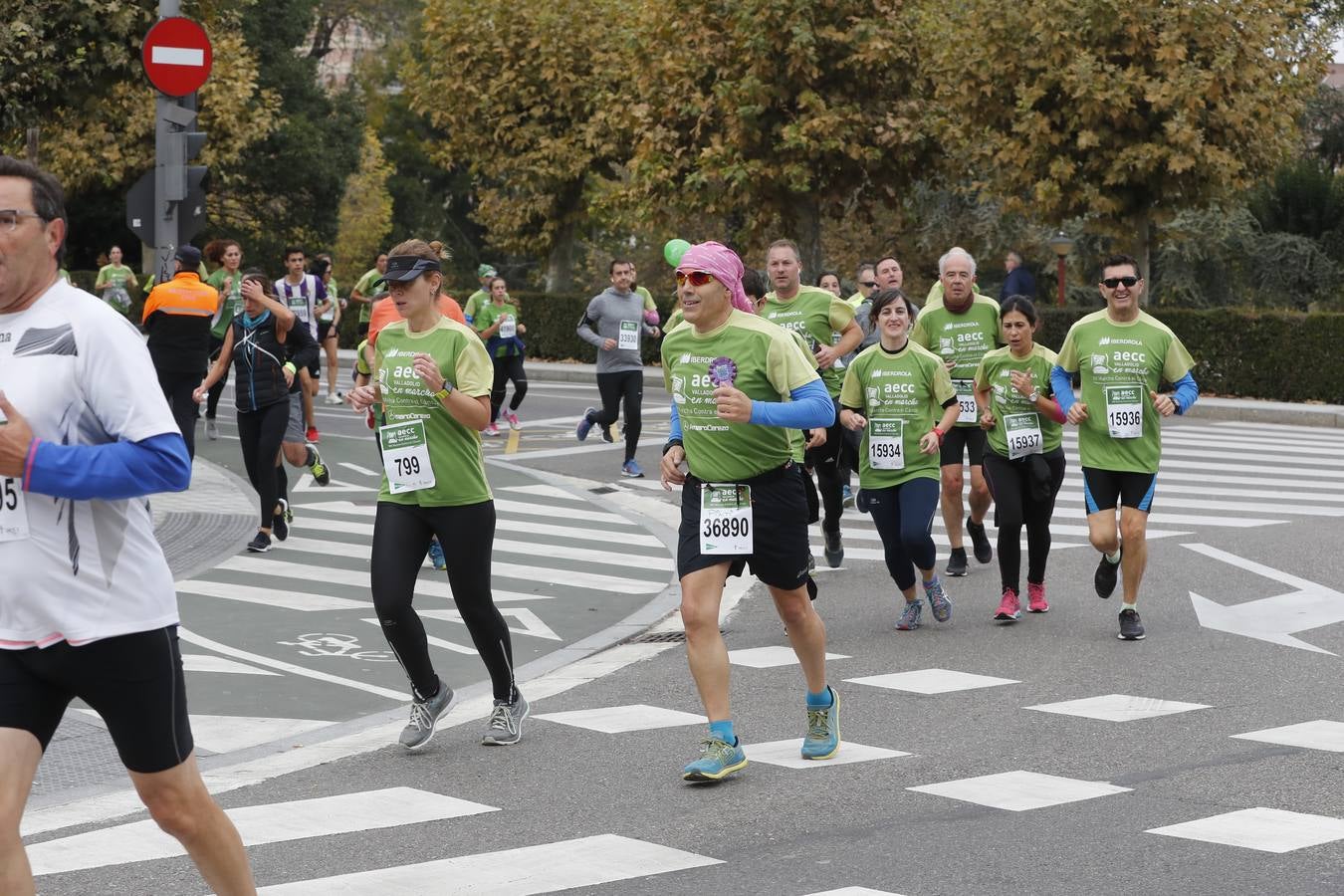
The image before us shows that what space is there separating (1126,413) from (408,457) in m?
3.97

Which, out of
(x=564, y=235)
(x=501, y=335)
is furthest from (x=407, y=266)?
(x=564, y=235)

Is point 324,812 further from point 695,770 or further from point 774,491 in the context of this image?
point 774,491

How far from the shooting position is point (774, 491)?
7.01 m

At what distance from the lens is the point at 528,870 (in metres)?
5.59

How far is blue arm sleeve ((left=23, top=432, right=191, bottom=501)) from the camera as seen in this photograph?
3.81 metres

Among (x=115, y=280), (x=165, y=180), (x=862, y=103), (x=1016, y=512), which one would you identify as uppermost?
(x=862, y=103)

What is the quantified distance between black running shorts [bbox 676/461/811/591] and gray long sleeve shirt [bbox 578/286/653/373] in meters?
10.7

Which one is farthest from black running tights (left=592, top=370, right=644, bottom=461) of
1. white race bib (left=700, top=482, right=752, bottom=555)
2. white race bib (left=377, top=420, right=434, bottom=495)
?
white race bib (left=700, top=482, right=752, bottom=555)

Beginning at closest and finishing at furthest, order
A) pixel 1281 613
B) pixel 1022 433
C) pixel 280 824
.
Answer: pixel 280 824 < pixel 1022 433 < pixel 1281 613

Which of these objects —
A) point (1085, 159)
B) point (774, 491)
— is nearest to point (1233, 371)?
point (1085, 159)

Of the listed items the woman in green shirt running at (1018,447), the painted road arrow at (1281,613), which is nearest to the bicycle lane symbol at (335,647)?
the woman in green shirt running at (1018,447)

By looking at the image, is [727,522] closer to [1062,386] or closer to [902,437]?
[902,437]

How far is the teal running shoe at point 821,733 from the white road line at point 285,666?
7.26 feet

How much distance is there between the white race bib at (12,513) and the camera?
3.97m
